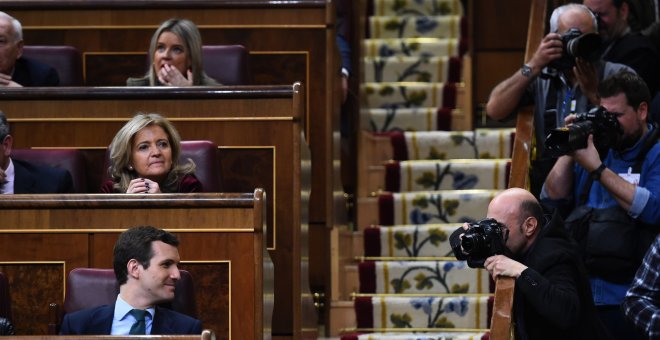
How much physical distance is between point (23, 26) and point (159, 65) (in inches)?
30.2

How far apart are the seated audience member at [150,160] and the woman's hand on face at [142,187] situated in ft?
0.17

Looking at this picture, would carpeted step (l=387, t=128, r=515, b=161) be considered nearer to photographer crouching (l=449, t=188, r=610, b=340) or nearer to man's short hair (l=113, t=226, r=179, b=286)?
photographer crouching (l=449, t=188, r=610, b=340)

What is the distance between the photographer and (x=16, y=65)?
466cm

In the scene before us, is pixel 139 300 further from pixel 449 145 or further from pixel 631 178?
pixel 449 145

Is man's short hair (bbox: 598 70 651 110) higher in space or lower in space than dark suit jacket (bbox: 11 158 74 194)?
higher

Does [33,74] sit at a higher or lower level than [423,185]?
higher

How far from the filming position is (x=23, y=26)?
199 inches

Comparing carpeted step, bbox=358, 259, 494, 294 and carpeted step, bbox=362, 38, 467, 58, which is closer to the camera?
carpeted step, bbox=358, 259, 494, 294

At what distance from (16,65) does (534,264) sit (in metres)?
2.14

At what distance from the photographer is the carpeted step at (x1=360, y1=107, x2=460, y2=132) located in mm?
5645

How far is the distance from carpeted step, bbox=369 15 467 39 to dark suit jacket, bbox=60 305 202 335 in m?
3.33

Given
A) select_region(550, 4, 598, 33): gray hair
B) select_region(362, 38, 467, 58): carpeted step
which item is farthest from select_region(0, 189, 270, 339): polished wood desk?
select_region(362, 38, 467, 58): carpeted step

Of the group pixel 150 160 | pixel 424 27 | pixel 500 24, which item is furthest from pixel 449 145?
pixel 150 160

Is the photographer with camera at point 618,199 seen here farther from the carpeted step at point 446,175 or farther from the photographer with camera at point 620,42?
the carpeted step at point 446,175
